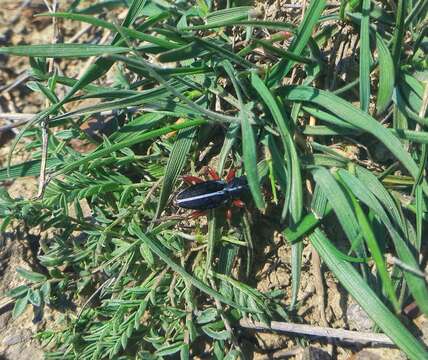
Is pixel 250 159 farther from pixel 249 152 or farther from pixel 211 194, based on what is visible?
pixel 211 194

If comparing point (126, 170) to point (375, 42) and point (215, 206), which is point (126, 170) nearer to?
point (215, 206)

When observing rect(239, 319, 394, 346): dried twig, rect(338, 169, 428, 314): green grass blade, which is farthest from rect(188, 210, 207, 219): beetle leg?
rect(338, 169, 428, 314): green grass blade

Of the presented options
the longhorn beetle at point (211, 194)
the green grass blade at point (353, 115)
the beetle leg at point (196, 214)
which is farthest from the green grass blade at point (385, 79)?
the beetle leg at point (196, 214)

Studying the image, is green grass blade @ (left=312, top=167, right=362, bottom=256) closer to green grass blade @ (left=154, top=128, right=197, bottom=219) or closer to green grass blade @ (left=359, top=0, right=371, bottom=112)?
green grass blade @ (left=359, top=0, right=371, bottom=112)

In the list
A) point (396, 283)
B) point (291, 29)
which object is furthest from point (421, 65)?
point (396, 283)

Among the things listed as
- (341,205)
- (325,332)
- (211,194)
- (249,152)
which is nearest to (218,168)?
(211,194)

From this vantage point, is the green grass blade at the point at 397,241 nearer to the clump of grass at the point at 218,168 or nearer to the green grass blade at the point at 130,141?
the clump of grass at the point at 218,168
